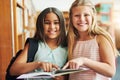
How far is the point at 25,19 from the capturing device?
5.37 feet

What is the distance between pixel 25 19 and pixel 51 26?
2.12ft

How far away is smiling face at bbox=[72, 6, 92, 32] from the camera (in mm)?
998

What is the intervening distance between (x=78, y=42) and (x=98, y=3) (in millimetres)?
443

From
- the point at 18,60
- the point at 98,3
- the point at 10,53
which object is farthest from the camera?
the point at 10,53

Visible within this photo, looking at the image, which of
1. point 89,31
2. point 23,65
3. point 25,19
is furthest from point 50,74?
point 25,19

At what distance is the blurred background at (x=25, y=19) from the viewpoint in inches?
53.9

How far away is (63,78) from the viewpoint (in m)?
1.06

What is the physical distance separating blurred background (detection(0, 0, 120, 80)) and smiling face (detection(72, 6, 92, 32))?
29 centimetres

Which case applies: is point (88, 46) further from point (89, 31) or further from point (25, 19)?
point (25, 19)

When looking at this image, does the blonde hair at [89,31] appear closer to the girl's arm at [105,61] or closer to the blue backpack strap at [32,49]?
the girl's arm at [105,61]

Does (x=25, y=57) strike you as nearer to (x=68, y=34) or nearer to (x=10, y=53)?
(x=68, y=34)

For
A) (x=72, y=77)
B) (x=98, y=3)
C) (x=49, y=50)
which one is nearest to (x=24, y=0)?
(x=98, y=3)

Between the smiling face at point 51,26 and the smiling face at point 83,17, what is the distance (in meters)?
0.10

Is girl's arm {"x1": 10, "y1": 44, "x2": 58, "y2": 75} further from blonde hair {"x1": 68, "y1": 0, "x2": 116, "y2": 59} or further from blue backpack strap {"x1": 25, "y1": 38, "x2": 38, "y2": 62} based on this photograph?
blonde hair {"x1": 68, "y1": 0, "x2": 116, "y2": 59}
